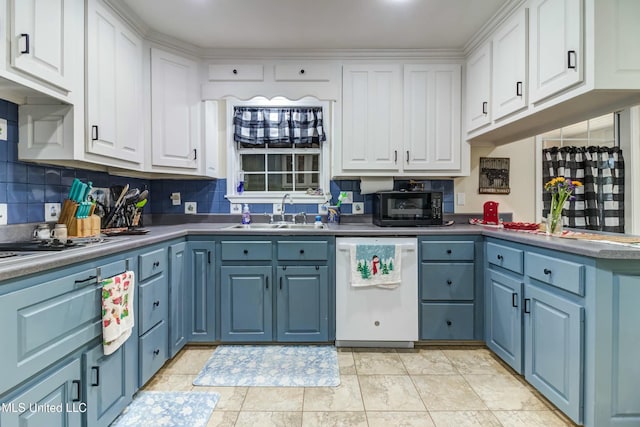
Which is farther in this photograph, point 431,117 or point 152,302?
point 431,117

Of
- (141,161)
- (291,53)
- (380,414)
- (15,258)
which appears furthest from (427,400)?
(291,53)

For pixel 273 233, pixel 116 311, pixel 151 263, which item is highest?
pixel 273 233

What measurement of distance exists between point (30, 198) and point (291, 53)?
6.83 ft

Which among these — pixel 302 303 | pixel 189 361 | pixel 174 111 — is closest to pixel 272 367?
pixel 302 303

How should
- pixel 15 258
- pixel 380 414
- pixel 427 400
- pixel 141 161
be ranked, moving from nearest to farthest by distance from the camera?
pixel 15 258 < pixel 380 414 < pixel 427 400 < pixel 141 161

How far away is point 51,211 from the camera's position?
1.96m

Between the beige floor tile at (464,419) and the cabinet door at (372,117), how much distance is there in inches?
70.6

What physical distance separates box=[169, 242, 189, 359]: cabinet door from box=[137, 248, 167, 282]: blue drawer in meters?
0.10

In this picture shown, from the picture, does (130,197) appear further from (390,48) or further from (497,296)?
(497,296)

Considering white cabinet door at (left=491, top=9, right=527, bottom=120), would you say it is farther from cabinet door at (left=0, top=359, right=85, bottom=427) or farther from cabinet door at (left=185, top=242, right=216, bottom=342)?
cabinet door at (left=0, top=359, right=85, bottom=427)

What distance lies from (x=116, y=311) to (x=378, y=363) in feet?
5.46

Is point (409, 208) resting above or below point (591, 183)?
below

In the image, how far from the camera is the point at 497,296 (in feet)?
7.37

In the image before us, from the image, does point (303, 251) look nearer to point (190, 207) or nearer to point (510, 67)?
point (190, 207)
